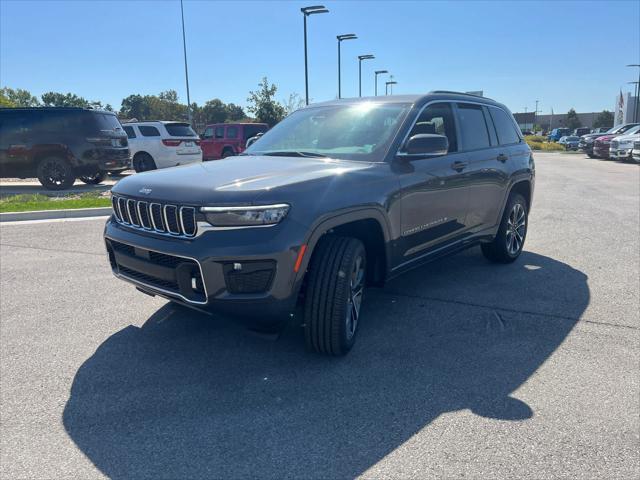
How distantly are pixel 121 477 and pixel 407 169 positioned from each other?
2743 mm

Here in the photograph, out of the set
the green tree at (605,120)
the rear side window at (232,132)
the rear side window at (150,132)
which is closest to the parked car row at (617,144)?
the rear side window at (232,132)

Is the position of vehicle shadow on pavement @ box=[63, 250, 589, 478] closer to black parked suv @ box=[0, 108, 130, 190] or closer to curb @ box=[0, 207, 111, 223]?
curb @ box=[0, 207, 111, 223]

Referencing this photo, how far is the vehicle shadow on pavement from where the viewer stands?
2.57 m

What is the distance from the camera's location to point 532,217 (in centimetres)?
923

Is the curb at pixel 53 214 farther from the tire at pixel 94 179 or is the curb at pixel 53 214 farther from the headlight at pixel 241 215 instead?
the headlight at pixel 241 215

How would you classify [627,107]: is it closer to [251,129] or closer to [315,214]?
[251,129]

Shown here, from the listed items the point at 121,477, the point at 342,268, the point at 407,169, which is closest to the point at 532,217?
the point at 407,169

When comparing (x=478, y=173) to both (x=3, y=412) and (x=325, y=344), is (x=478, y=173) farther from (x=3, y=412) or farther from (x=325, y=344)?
(x=3, y=412)

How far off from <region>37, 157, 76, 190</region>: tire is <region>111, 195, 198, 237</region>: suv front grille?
33.8 ft

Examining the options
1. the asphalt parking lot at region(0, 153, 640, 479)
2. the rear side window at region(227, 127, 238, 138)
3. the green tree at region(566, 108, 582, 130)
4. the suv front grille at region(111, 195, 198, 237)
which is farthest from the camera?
the green tree at region(566, 108, 582, 130)

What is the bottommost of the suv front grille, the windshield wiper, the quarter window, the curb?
the curb

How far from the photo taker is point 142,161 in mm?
16406

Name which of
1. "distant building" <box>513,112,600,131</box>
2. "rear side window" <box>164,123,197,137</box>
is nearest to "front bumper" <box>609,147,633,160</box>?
"rear side window" <box>164,123,197,137</box>

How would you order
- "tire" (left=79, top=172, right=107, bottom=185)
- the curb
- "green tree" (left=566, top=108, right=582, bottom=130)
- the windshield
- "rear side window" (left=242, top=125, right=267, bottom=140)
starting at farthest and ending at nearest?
1. "green tree" (left=566, top=108, right=582, bottom=130)
2. "rear side window" (left=242, top=125, right=267, bottom=140)
3. "tire" (left=79, top=172, right=107, bottom=185)
4. the curb
5. the windshield
